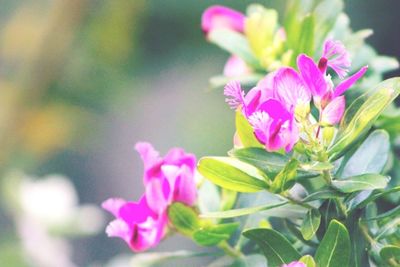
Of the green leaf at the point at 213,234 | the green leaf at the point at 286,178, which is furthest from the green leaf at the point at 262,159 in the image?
the green leaf at the point at 213,234

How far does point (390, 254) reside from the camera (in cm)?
57

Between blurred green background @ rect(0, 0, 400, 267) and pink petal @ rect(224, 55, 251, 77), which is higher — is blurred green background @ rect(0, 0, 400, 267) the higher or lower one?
the higher one

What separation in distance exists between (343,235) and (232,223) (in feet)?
0.50

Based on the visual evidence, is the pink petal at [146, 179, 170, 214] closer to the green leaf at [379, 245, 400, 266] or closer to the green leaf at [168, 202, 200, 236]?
the green leaf at [168, 202, 200, 236]

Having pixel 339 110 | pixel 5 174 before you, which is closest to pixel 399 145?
pixel 339 110

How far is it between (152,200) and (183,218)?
4 cm

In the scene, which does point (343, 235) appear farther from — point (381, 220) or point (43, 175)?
point (43, 175)

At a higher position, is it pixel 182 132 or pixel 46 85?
pixel 46 85

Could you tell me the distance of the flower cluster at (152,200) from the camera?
649mm

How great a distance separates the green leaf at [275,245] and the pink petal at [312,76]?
101 millimetres

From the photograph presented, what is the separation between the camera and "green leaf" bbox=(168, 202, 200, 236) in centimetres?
67

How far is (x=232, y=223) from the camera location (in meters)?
0.69

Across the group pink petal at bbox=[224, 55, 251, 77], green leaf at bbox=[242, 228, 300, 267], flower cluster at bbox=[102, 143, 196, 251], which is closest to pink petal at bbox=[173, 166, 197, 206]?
flower cluster at bbox=[102, 143, 196, 251]

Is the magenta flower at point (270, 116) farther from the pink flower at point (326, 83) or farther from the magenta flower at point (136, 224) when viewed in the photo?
the magenta flower at point (136, 224)
